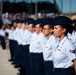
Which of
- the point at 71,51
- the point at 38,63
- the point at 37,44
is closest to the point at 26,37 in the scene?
the point at 37,44

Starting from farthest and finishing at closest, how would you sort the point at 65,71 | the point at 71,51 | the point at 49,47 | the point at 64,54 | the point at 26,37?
the point at 26,37
the point at 49,47
the point at 65,71
the point at 64,54
the point at 71,51

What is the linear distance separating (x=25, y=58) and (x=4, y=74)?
4.62ft

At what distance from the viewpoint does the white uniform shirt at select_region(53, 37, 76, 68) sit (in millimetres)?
5200

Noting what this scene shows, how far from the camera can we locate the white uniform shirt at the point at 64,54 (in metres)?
5.20

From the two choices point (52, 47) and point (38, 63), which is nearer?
point (52, 47)

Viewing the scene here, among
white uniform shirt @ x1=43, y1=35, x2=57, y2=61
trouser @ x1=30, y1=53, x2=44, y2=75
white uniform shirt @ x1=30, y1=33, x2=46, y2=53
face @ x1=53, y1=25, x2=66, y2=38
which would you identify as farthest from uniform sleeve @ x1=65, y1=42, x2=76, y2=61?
trouser @ x1=30, y1=53, x2=44, y2=75

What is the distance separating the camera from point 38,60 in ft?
26.0

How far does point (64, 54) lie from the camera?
17.4 feet

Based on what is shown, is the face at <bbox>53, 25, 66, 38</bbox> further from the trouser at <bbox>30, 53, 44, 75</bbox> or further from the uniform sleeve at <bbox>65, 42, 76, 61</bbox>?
the trouser at <bbox>30, 53, 44, 75</bbox>

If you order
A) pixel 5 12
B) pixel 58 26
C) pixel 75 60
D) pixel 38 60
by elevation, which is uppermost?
pixel 58 26

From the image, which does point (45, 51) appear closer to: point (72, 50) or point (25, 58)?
point (72, 50)

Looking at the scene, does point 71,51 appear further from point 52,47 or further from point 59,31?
point 52,47

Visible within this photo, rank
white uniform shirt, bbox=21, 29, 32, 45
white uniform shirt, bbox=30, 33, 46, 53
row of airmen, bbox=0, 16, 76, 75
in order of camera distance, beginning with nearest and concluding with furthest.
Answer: row of airmen, bbox=0, 16, 76, 75 < white uniform shirt, bbox=30, 33, 46, 53 < white uniform shirt, bbox=21, 29, 32, 45

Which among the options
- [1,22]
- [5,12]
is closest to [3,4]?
[5,12]
